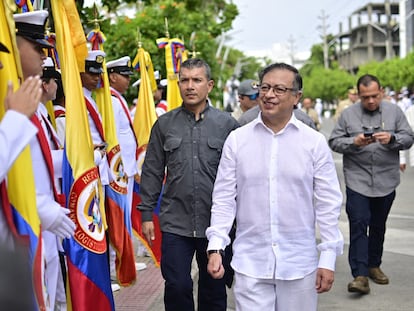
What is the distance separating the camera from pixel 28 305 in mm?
1855

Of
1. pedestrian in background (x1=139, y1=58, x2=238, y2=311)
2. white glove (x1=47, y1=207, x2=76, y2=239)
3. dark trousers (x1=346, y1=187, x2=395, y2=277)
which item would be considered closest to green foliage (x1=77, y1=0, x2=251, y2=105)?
dark trousers (x1=346, y1=187, x2=395, y2=277)

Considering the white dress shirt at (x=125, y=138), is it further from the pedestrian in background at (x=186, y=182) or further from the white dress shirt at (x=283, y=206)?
the white dress shirt at (x=283, y=206)

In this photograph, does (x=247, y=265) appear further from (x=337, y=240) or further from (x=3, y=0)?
(x=3, y=0)

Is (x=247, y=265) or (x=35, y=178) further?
(x=247, y=265)

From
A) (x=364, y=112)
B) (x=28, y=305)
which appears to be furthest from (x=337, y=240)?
(x=364, y=112)

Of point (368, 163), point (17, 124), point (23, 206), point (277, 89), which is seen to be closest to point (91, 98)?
point (368, 163)

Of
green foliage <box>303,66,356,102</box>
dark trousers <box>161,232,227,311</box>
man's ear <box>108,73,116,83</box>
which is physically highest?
man's ear <box>108,73,116,83</box>

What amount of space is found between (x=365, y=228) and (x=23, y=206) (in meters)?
4.46

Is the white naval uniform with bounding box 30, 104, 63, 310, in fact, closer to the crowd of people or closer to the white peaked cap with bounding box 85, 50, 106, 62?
the crowd of people

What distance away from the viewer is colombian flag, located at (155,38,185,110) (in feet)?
38.4

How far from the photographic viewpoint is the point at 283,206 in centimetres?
431

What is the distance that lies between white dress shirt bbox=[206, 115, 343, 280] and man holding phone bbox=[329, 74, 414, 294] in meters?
3.11

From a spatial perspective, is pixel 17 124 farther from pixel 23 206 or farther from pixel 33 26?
pixel 33 26

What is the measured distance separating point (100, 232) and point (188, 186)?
25.3 inches
